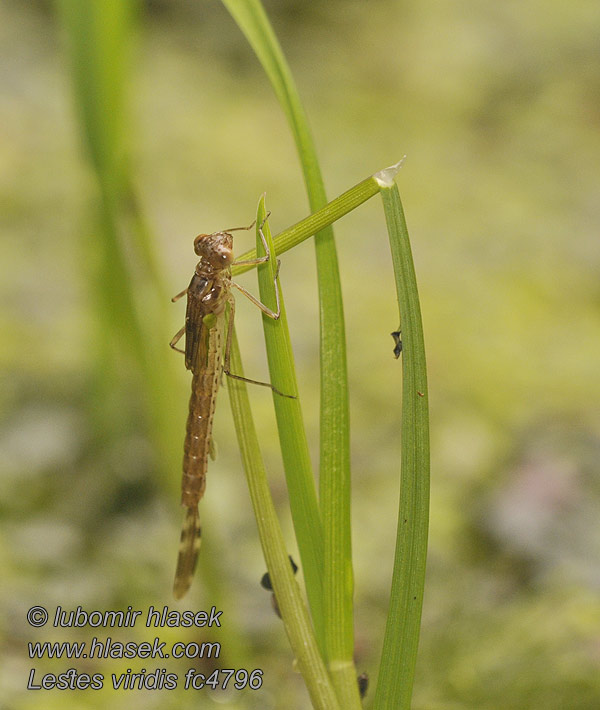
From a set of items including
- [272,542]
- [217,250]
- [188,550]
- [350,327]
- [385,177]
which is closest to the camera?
[385,177]

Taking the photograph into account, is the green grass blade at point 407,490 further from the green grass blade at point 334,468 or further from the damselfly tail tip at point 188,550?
the damselfly tail tip at point 188,550

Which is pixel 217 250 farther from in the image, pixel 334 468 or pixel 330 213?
pixel 334 468

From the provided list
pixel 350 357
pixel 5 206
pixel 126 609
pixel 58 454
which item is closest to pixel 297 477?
pixel 126 609

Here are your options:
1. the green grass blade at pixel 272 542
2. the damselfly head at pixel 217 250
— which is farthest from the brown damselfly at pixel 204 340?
the green grass blade at pixel 272 542

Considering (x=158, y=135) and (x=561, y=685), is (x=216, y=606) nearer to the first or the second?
(x=561, y=685)

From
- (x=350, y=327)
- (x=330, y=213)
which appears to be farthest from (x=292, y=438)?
(x=350, y=327)

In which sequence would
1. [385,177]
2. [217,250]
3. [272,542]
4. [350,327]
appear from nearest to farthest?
[385,177] → [272,542] → [217,250] → [350,327]

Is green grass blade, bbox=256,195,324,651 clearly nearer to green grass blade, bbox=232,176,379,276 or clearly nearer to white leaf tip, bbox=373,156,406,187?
green grass blade, bbox=232,176,379,276
